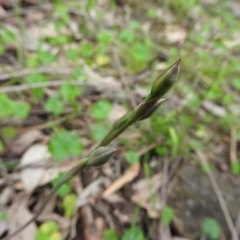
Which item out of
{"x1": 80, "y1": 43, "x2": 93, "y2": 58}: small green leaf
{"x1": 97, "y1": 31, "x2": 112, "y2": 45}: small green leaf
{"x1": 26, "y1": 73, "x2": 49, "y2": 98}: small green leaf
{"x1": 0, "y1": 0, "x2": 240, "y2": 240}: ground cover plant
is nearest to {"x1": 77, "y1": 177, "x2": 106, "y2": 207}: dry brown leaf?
{"x1": 0, "y1": 0, "x2": 240, "y2": 240}: ground cover plant

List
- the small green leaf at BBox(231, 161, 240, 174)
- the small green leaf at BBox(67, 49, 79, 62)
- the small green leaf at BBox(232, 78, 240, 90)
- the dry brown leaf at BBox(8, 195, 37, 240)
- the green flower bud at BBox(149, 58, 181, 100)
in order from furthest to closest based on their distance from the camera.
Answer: the small green leaf at BBox(232, 78, 240, 90) < the small green leaf at BBox(67, 49, 79, 62) < the small green leaf at BBox(231, 161, 240, 174) < the dry brown leaf at BBox(8, 195, 37, 240) < the green flower bud at BBox(149, 58, 181, 100)

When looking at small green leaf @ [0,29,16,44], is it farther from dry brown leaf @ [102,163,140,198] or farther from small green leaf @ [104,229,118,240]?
small green leaf @ [104,229,118,240]

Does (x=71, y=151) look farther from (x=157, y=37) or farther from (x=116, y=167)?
(x=157, y=37)

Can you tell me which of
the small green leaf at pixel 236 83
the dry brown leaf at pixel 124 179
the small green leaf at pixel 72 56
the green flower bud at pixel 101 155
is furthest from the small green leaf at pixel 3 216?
the small green leaf at pixel 236 83

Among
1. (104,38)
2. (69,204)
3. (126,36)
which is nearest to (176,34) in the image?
(126,36)

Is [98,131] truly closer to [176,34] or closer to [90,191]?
[90,191]

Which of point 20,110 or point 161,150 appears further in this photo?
point 161,150
